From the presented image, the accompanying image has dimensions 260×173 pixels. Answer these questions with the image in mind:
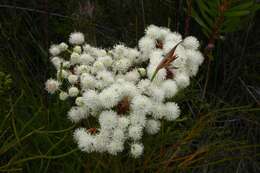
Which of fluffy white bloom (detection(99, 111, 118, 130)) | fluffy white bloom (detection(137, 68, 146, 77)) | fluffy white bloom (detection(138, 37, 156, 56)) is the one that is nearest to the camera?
fluffy white bloom (detection(99, 111, 118, 130))

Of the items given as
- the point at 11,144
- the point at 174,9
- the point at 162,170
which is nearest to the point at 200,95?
the point at 174,9

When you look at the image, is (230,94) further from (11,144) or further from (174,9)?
(11,144)

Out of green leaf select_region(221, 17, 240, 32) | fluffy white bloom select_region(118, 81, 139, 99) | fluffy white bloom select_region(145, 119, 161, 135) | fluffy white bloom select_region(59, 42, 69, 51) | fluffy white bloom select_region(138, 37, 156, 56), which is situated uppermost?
green leaf select_region(221, 17, 240, 32)

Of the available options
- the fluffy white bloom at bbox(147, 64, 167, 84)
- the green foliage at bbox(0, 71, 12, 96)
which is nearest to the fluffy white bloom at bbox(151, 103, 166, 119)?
the fluffy white bloom at bbox(147, 64, 167, 84)

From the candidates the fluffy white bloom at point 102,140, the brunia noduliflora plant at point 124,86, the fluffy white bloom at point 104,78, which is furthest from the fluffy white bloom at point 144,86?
the fluffy white bloom at point 102,140

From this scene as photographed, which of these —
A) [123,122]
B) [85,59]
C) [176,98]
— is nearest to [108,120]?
[123,122]

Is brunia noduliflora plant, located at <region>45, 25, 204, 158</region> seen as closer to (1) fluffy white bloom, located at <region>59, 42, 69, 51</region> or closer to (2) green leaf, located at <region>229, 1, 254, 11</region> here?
(1) fluffy white bloom, located at <region>59, 42, 69, 51</region>

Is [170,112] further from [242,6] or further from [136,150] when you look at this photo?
[242,6]
